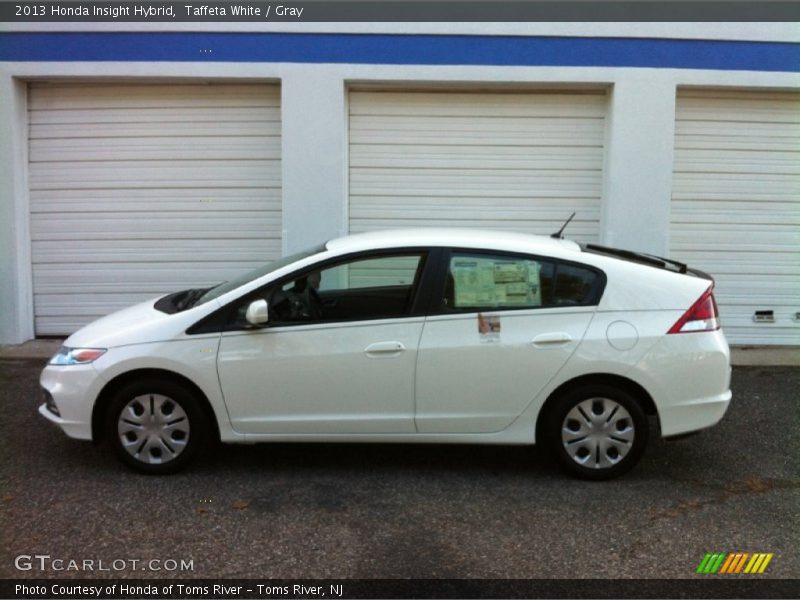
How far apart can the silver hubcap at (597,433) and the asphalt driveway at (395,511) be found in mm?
180

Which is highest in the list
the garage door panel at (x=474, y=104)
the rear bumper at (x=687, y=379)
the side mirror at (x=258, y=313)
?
the garage door panel at (x=474, y=104)

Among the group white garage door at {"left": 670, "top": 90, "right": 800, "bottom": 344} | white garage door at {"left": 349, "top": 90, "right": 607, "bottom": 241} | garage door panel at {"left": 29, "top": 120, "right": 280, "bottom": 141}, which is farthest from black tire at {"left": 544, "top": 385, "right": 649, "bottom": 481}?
garage door panel at {"left": 29, "top": 120, "right": 280, "bottom": 141}

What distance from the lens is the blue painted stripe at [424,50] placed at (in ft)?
25.5

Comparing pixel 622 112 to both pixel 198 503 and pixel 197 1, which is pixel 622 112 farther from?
pixel 198 503

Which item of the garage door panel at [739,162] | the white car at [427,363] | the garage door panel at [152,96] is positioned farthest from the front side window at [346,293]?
the garage door panel at [739,162]

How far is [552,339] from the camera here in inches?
172

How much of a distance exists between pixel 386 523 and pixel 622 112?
5.64 meters

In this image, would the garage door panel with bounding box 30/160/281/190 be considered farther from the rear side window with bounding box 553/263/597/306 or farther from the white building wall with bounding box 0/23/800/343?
the rear side window with bounding box 553/263/597/306

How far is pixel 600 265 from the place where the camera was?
14.8 feet

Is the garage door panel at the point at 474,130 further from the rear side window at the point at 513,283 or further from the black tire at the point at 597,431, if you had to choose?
the black tire at the point at 597,431

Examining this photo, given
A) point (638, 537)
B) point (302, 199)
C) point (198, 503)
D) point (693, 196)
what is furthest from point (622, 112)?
point (198, 503)

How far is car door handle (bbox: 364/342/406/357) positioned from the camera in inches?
173

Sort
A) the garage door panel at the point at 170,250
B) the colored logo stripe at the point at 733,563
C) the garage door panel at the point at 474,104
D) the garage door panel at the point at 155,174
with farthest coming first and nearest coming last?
the garage door panel at the point at 170,250 < the garage door panel at the point at 155,174 < the garage door panel at the point at 474,104 < the colored logo stripe at the point at 733,563

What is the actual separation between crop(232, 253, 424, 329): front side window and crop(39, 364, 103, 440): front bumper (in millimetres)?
964
